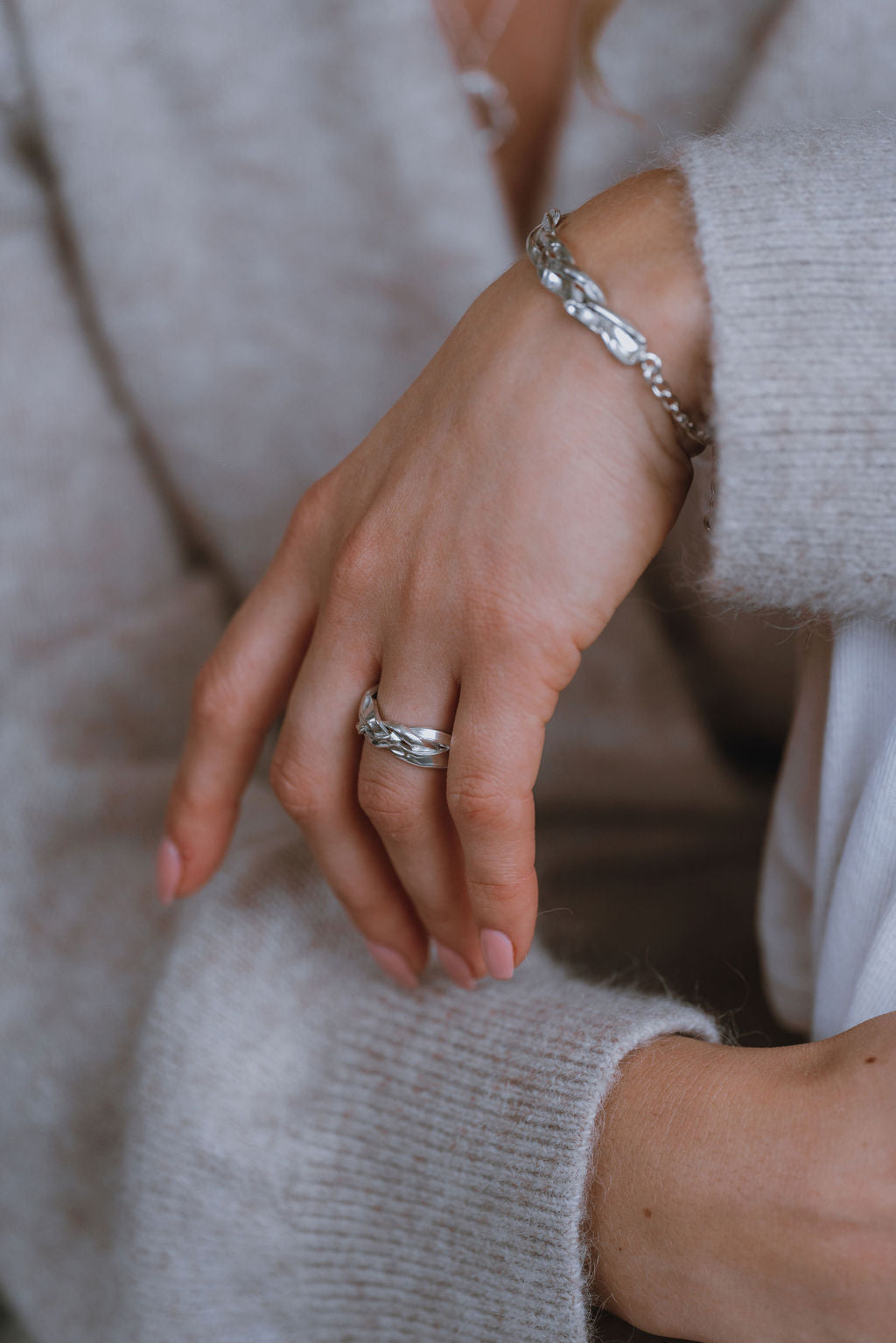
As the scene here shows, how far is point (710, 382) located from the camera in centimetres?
47

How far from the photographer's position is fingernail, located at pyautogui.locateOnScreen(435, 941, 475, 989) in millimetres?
577

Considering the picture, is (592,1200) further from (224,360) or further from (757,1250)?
(224,360)

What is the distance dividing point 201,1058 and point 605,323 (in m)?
0.49

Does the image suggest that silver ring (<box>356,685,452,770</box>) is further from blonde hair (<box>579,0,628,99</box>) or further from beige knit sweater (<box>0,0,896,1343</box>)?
blonde hair (<box>579,0,628,99</box>)

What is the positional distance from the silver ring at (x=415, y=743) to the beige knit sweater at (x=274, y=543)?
0.53ft

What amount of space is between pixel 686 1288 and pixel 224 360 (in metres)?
0.83

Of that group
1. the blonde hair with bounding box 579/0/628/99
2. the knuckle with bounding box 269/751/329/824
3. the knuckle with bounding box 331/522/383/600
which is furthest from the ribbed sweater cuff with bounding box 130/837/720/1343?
the blonde hair with bounding box 579/0/628/99

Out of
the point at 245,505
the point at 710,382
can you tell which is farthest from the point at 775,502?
the point at 245,505

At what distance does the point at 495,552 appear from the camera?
0.48 m

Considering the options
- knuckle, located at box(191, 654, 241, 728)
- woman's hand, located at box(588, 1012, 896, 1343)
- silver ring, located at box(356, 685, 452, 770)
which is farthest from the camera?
knuckle, located at box(191, 654, 241, 728)

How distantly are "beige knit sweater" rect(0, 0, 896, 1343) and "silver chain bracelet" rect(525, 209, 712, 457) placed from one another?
36 mm

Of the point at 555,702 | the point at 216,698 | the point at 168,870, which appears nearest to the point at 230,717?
the point at 216,698

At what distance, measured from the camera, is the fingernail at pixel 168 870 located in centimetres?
65

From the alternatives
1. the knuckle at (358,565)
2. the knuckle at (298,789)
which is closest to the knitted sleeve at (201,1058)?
the knuckle at (298,789)
